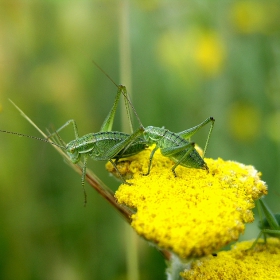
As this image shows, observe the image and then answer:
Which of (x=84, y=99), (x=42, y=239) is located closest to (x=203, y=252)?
(x=42, y=239)

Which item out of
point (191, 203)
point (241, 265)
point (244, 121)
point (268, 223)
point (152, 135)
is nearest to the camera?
point (191, 203)

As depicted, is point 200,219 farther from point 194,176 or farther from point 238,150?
point 238,150

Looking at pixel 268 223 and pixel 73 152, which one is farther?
pixel 73 152

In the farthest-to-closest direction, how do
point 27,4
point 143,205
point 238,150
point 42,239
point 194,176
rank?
1. point 238,150
2. point 27,4
3. point 42,239
4. point 194,176
5. point 143,205

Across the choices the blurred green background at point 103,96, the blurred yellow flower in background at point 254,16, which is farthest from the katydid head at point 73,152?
the blurred yellow flower in background at point 254,16

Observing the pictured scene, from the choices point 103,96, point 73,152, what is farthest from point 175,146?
point 103,96

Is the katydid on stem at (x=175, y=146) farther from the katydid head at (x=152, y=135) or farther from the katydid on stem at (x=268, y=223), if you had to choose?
the katydid on stem at (x=268, y=223)

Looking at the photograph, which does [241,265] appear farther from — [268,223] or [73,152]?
[73,152]
